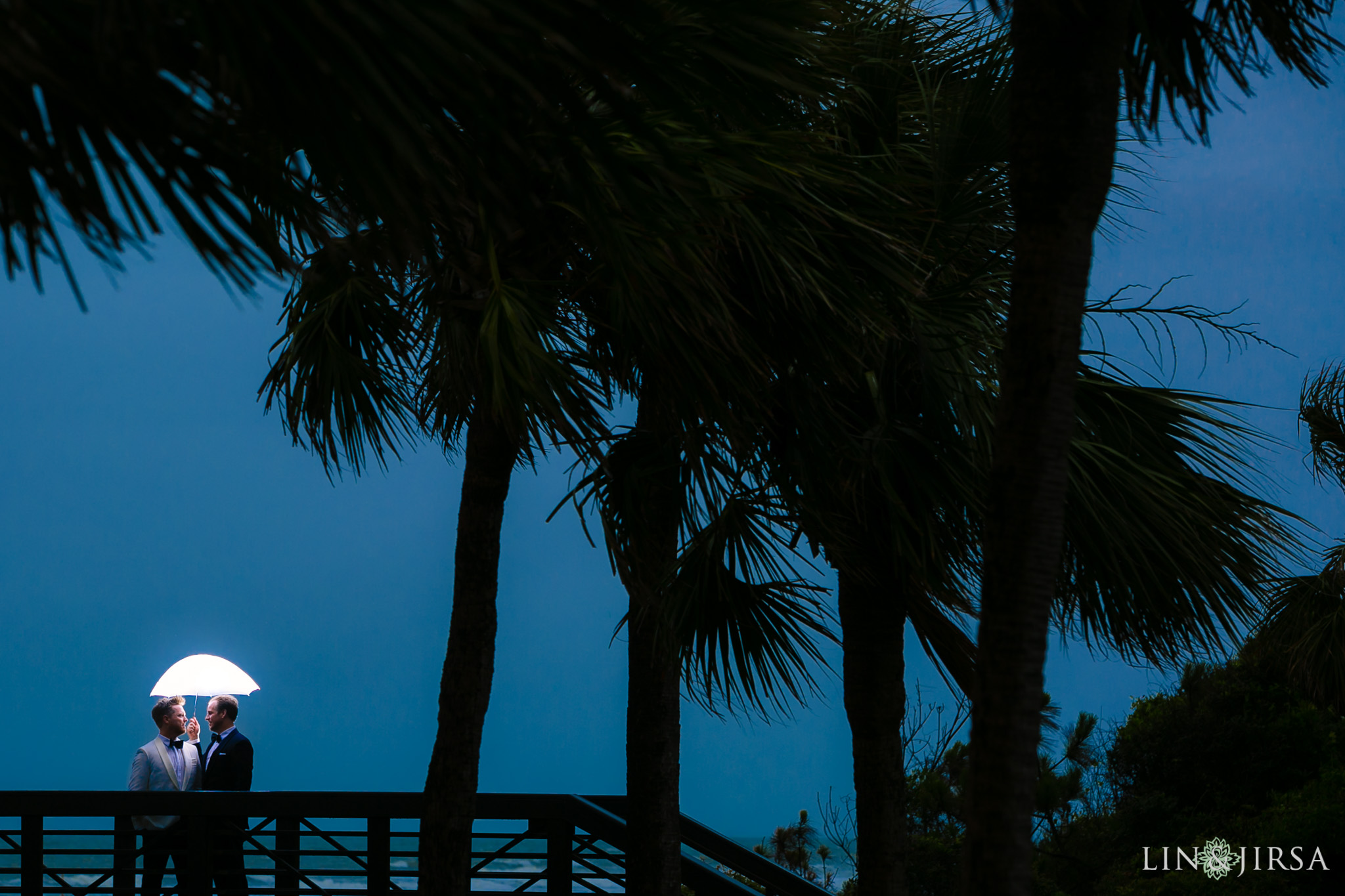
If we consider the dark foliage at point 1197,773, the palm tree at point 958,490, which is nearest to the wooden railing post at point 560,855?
the palm tree at point 958,490

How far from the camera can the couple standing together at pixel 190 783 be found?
685 centimetres

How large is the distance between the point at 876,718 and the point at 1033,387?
360cm

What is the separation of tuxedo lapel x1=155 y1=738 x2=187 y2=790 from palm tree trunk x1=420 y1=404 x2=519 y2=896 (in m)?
2.72

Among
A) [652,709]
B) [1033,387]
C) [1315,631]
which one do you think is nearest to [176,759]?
[652,709]

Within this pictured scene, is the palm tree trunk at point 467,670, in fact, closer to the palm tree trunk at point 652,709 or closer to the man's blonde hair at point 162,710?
the palm tree trunk at point 652,709

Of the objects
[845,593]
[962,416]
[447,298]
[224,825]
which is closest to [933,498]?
[962,416]

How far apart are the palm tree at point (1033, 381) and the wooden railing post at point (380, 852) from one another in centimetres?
510

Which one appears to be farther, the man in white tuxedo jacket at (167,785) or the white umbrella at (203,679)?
the white umbrella at (203,679)

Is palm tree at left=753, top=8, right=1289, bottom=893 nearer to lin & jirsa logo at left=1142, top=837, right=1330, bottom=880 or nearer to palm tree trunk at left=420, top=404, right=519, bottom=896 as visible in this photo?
palm tree trunk at left=420, top=404, right=519, bottom=896

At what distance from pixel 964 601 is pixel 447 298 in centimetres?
262

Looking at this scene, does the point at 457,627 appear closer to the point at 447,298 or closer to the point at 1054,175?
the point at 447,298

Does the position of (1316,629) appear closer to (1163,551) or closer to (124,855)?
(1163,551)

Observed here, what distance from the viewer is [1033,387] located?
2637mm

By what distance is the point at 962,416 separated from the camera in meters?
5.00
